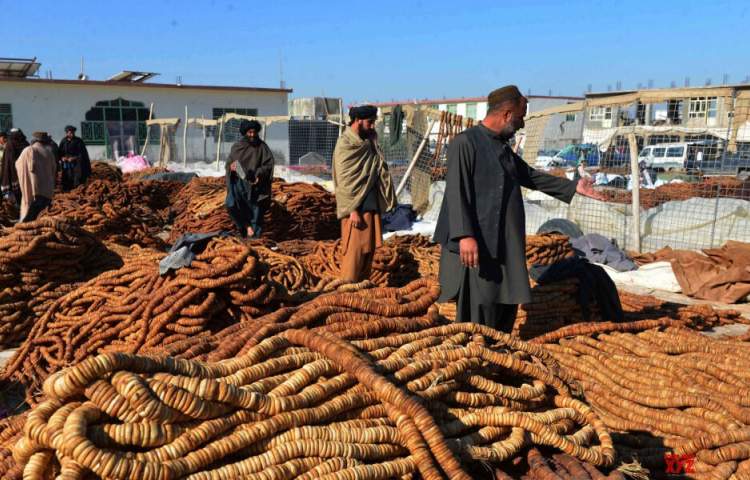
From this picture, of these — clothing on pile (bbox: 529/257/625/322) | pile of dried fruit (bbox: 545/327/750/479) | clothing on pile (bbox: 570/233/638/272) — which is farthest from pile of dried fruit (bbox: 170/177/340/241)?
pile of dried fruit (bbox: 545/327/750/479)

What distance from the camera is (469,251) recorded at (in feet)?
11.4

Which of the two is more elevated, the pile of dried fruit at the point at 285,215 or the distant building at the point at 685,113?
the distant building at the point at 685,113

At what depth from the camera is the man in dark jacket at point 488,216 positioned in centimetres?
362

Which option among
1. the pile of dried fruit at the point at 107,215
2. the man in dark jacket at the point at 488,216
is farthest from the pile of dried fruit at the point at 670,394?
the pile of dried fruit at the point at 107,215

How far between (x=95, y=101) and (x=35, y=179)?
2018cm

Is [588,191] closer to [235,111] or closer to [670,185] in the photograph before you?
[670,185]

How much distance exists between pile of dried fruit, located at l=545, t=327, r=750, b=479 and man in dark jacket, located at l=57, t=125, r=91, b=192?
10.4 metres

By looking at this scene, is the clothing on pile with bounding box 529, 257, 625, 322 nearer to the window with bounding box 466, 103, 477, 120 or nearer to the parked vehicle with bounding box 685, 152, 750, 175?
the parked vehicle with bounding box 685, 152, 750, 175

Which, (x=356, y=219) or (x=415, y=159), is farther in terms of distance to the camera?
(x=415, y=159)

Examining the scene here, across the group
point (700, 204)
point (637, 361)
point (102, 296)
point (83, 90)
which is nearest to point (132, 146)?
point (83, 90)

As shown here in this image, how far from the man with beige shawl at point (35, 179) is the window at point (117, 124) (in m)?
18.5

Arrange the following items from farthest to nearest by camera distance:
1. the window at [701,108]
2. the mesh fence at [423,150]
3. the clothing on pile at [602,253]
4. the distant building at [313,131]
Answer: the distant building at [313,131] < the mesh fence at [423,150] < the window at [701,108] < the clothing on pile at [602,253]

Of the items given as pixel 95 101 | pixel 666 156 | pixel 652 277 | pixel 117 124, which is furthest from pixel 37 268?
pixel 95 101

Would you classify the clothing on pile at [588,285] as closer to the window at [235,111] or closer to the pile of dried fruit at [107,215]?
the pile of dried fruit at [107,215]
